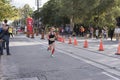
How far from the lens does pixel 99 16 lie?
1849 inches

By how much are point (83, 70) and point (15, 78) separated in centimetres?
268

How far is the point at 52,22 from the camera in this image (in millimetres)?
80438

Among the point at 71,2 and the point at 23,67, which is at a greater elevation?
the point at 71,2

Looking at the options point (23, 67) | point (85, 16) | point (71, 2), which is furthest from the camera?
point (71, 2)

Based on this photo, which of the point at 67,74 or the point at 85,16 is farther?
the point at 85,16

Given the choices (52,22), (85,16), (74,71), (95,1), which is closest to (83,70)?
(74,71)

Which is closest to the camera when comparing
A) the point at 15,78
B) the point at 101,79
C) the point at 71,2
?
the point at 101,79

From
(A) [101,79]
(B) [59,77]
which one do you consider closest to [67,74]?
(B) [59,77]

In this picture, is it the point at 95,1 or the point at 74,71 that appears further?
the point at 95,1

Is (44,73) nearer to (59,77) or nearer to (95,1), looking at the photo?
(59,77)

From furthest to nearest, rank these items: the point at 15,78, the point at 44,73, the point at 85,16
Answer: the point at 85,16
the point at 44,73
the point at 15,78

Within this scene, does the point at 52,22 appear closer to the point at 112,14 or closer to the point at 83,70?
the point at 112,14

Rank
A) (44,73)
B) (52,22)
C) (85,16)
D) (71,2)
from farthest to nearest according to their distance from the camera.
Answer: (52,22) < (71,2) < (85,16) < (44,73)

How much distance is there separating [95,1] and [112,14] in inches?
118
